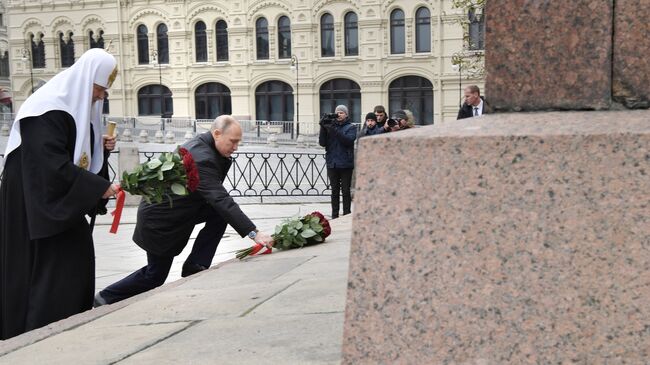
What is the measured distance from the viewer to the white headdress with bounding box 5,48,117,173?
13.6 ft

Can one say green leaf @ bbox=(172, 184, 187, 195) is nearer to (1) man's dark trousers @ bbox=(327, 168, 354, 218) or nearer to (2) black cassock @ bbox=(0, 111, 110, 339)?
(2) black cassock @ bbox=(0, 111, 110, 339)

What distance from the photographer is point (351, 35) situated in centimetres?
4259

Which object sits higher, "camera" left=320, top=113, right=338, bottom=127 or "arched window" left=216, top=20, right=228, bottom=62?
"arched window" left=216, top=20, right=228, bottom=62

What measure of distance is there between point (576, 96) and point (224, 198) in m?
3.33

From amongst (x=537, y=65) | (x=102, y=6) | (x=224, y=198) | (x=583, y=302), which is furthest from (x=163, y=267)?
(x=102, y=6)

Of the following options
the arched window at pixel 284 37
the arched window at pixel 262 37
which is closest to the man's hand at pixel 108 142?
the arched window at pixel 284 37

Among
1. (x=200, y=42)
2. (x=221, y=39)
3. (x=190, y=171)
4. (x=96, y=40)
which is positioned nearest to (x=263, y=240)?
(x=190, y=171)

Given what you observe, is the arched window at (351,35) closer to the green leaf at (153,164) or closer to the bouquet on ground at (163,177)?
the bouquet on ground at (163,177)

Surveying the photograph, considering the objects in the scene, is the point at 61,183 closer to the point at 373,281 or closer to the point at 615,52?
the point at 373,281

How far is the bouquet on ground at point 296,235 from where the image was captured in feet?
20.0

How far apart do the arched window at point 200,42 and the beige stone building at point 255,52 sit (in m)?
0.06

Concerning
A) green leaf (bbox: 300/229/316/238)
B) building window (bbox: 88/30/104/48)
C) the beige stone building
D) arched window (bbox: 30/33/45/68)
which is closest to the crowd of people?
green leaf (bbox: 300/229/316/238)

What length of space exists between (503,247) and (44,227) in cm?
281

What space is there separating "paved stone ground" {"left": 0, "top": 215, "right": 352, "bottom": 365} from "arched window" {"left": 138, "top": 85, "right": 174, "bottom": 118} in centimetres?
4267
